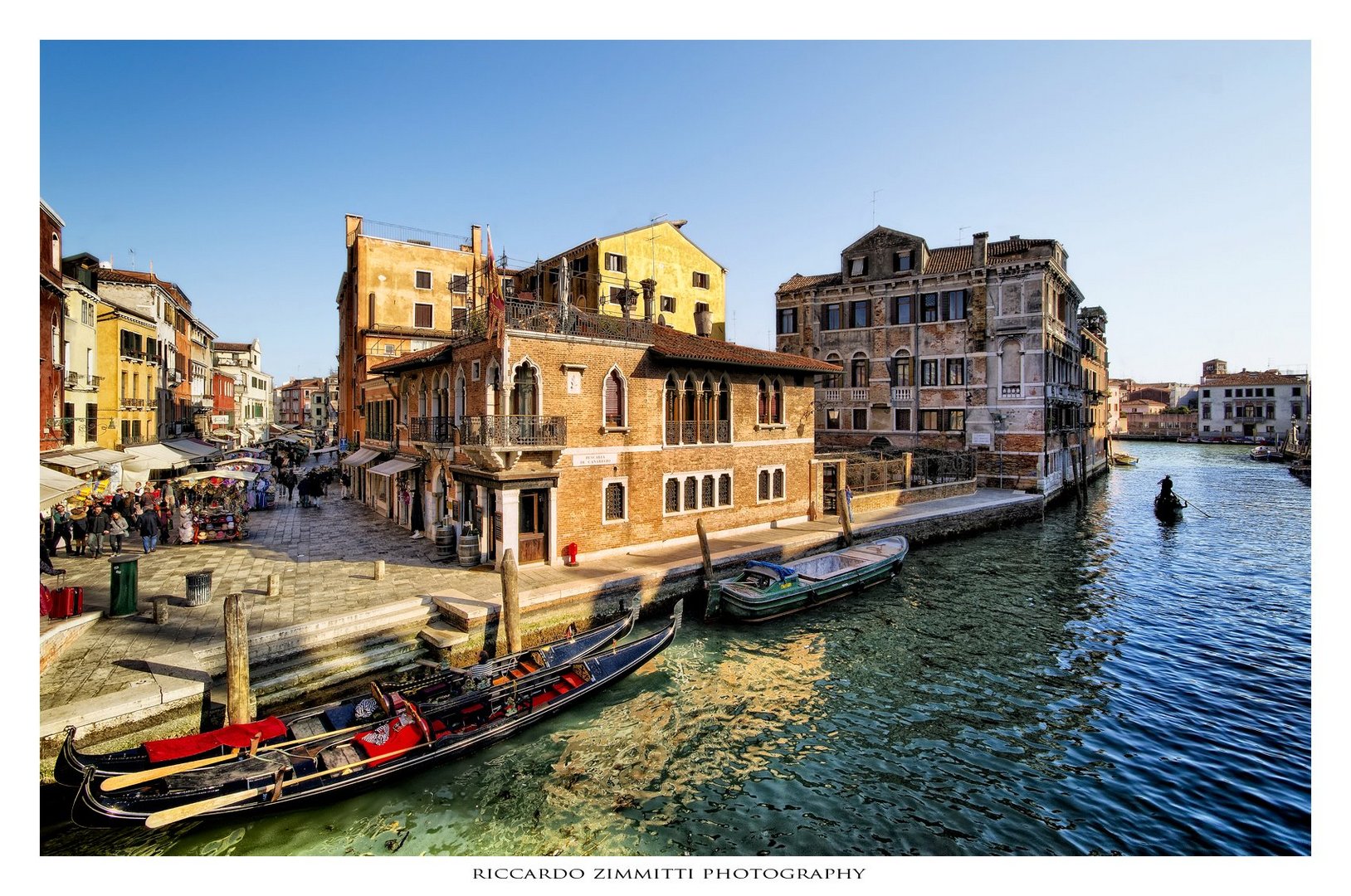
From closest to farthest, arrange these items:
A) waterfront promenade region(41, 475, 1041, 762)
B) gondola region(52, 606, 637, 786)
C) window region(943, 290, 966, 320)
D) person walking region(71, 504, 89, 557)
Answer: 1. gondola region(52, 606, 637, 786)
2. waterfront promenade region(41, 475, 1041, 762)
3. person walking region(71, 504, 89, 557)
4. window region(943, 290, 966, 320)

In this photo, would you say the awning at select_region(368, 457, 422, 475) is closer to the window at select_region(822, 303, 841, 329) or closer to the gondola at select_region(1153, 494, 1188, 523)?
the window at select_region(822, 303, 841, 329)

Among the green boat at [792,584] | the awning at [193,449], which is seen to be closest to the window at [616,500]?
the green boat at [792,584]

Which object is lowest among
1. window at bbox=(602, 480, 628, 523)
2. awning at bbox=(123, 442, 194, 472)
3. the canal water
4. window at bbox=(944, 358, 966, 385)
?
the canal water

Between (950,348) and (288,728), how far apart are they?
36961 mm

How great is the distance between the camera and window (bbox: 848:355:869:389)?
40.6 meters

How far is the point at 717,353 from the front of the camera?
20469 millimetres

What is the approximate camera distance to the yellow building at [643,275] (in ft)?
96.8

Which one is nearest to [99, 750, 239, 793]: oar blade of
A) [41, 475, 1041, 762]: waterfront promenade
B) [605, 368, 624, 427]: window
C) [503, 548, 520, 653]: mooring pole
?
[41, 475, 1041, 762]: waterfront promenade

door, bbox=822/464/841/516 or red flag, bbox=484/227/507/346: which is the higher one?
red flag, bbox=484/227/507/346

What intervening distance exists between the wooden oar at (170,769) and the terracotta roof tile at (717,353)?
12471mm

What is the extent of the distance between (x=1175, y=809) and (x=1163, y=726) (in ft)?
8.79

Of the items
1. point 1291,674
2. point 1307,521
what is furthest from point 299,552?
point 1307,521

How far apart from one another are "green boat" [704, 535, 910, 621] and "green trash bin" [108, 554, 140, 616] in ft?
40.5

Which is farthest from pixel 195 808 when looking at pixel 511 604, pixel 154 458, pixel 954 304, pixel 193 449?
pixel 954 304
